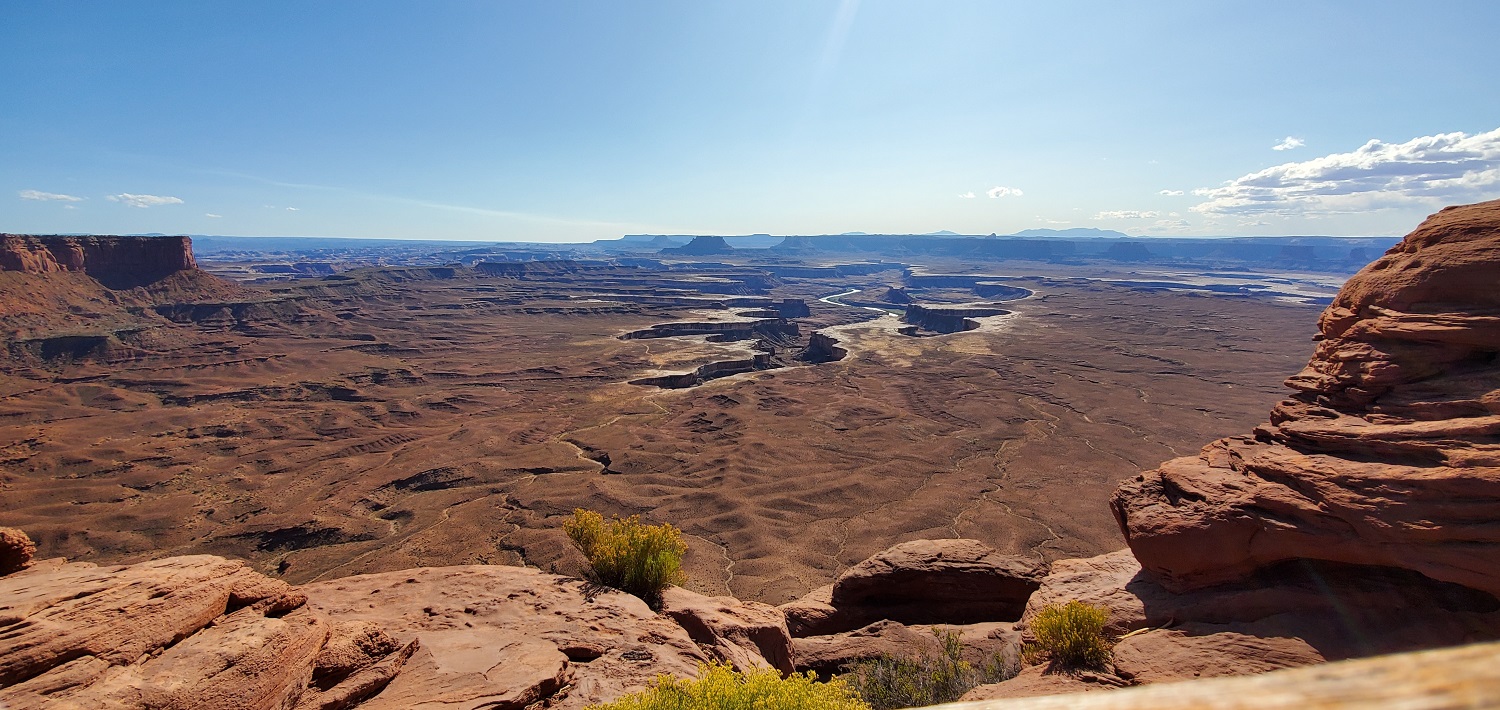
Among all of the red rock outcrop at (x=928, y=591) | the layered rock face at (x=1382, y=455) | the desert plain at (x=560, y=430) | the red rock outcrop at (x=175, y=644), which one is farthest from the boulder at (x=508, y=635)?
the desert plain at (x=560, y=430)

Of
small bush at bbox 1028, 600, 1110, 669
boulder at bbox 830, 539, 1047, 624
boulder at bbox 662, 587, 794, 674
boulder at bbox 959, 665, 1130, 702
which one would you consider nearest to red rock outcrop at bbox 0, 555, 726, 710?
boulder at bbox 662, 587, 794, 674

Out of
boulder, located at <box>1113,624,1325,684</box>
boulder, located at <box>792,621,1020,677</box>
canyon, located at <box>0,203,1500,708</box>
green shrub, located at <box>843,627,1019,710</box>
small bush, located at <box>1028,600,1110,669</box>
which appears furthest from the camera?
boulder, located at <box>792,621,1020,677</box>

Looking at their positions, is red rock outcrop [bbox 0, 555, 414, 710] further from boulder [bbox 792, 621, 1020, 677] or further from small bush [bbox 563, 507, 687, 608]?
boulder [bbox 792, 621, 1020, 677]

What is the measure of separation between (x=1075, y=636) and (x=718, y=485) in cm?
2989

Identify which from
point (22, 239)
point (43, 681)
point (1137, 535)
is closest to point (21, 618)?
point (43, 681)

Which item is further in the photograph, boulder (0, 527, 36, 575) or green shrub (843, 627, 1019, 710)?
green shrub (843, 627, 1019, 710)

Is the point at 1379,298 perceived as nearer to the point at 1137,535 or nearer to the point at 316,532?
the point at 1137,535

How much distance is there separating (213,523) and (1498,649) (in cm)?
4632

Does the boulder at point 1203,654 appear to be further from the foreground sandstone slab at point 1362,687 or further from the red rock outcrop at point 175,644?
the red rock outcrop at point 175,644

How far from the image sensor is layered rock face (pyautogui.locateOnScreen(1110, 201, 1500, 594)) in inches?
331

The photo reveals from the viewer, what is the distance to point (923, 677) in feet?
39.2

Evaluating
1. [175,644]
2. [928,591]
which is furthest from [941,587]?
[175,644]

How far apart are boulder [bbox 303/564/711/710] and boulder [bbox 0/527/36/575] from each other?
4.11 meters

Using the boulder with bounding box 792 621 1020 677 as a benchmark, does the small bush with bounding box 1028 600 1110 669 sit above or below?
above
